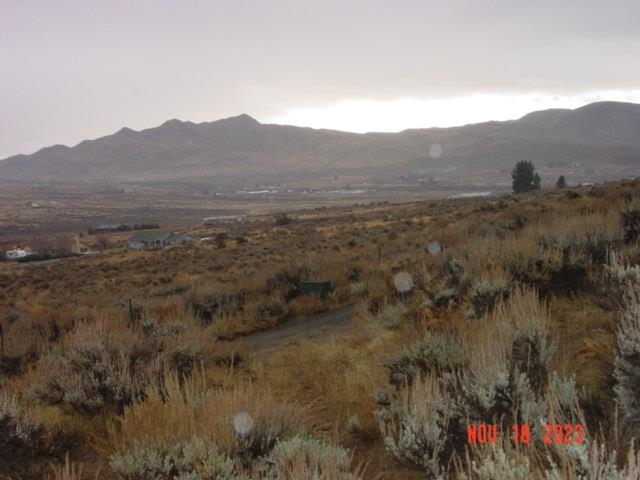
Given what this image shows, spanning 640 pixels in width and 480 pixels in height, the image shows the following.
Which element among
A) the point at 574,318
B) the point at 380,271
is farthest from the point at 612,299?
the point at 380,271

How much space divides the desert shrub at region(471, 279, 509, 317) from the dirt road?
119 inches

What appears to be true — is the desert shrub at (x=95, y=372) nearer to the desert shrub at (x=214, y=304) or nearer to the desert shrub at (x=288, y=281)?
the desert shrub at (x=214, y=304)

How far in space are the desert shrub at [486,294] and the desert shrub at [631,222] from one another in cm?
318

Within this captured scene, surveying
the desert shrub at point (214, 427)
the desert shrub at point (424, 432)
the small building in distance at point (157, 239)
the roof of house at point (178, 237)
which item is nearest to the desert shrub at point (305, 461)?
the desert shrub at point (214, 427)

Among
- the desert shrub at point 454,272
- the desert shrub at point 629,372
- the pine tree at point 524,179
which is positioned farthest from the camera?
the pine tree at point 524,179

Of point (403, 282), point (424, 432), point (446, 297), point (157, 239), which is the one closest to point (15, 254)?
point (157, 239)

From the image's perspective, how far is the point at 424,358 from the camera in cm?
475

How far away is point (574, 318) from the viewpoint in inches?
218

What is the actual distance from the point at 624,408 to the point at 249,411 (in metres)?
2.55

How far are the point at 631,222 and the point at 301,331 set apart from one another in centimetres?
637

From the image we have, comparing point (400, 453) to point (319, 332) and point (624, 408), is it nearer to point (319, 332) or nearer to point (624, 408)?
point (624, 408)

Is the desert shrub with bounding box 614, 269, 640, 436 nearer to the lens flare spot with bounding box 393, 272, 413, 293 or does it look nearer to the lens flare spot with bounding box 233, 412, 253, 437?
the lens flare spot with bounding box 233, 412, 253, 437

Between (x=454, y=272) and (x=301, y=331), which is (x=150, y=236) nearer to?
(x=301, y=331)

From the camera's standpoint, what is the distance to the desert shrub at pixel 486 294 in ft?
20.4
